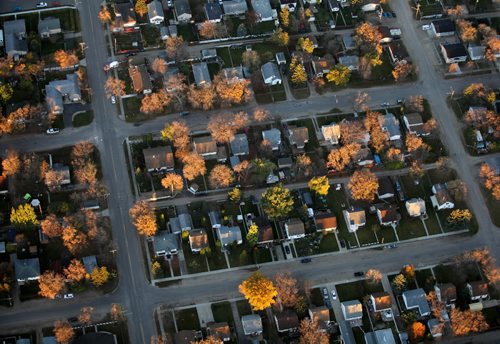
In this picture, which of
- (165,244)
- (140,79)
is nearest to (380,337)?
(165,244)

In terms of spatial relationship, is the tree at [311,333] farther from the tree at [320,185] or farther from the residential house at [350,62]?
the residential house at [350,62]

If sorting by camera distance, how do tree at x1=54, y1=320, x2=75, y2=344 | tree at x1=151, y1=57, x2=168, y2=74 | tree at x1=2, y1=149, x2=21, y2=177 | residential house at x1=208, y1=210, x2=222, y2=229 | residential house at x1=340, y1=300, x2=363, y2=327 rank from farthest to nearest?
tree at x1=151, y1=57, x2=168, y2=74, tree at x1=2, y1=149, x2=21, y2=177, residential house at x1=208, y1=210, x2=222, y2=229, residential house at x1=340, y1=300, x2=363, y2=327, tree at x1=54, y1=320, x2=75, y2=344

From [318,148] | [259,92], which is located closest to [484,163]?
[318,148]

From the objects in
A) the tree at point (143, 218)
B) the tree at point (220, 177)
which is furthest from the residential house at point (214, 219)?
the tree at point (143, 218)

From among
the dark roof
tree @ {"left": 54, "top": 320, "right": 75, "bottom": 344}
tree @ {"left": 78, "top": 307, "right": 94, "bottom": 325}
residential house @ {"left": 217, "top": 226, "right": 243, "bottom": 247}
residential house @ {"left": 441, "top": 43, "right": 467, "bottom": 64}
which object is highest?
the dark roof

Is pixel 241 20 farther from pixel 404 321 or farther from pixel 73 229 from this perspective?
pixel 404 321

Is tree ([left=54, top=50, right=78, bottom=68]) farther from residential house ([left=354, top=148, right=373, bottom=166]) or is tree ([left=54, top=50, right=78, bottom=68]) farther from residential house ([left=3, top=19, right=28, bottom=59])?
residential house ([left=354, top=148, right=373, bottom=166])

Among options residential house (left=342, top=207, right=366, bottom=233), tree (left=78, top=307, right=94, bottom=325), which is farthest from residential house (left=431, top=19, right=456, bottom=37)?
tree (left=78, top=307, right=94, bottom=325)
